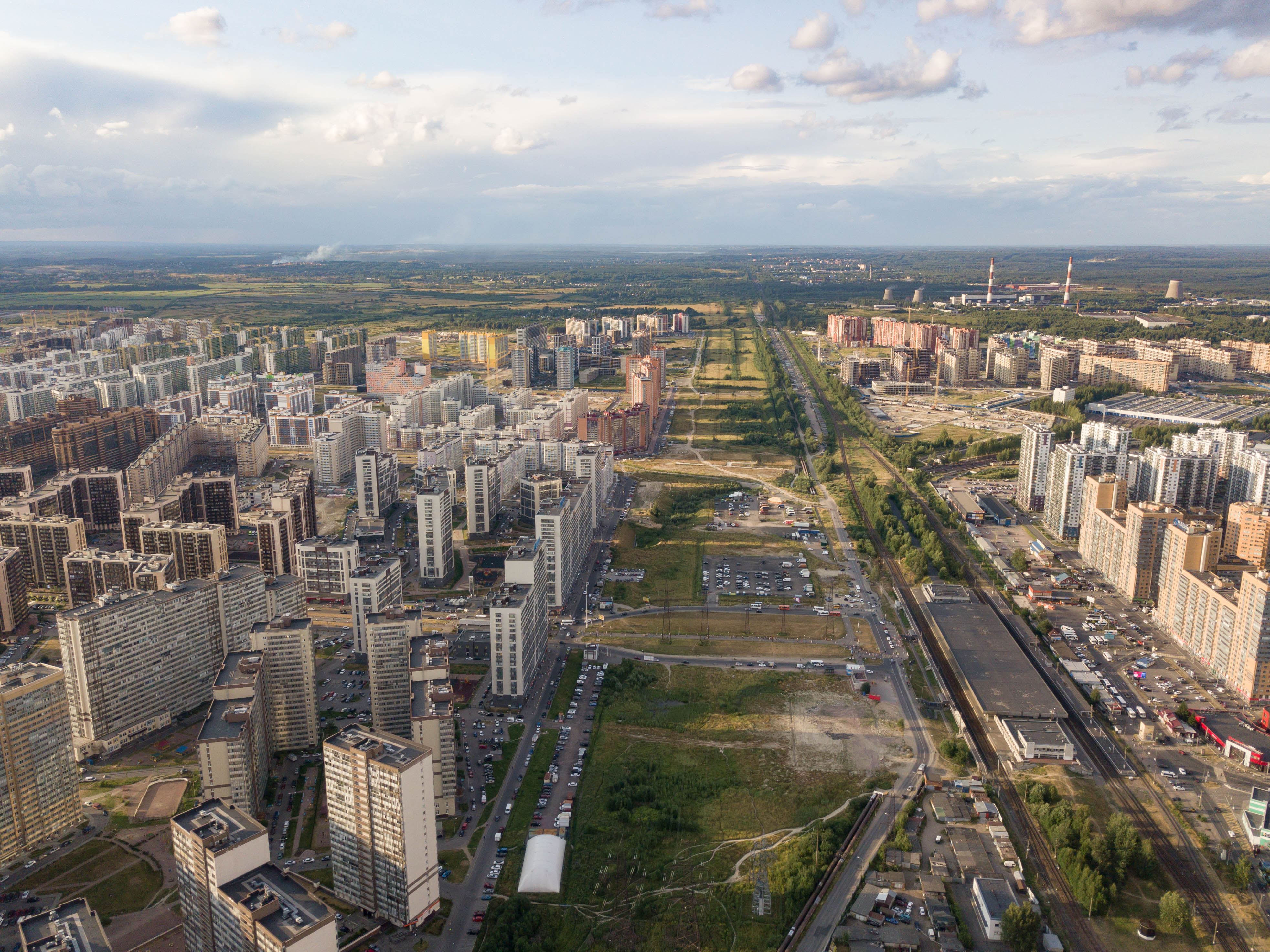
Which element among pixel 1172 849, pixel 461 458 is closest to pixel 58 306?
pixel 461 458

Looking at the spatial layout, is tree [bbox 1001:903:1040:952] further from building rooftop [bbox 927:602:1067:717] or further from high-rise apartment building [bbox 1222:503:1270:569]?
high-rise apartment building [bbox 1222:503:1270:569]

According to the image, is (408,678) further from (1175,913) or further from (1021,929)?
(1175,913)

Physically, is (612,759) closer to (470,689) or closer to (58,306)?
(470,689)

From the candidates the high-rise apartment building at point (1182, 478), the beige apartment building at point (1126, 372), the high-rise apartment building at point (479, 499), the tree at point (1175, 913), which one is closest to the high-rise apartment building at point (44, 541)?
the high-rise apartment building at point (479, 499)

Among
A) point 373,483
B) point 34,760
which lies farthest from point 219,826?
point 373,483

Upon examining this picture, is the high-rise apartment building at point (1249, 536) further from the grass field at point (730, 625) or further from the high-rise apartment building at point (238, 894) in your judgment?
the high-rise apartment building at point (238, 894)

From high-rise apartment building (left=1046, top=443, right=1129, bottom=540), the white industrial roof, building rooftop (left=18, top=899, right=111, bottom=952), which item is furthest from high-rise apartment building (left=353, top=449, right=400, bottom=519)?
high-rise apartment building (left=1046, top=443, right=1129, bottom=540)
